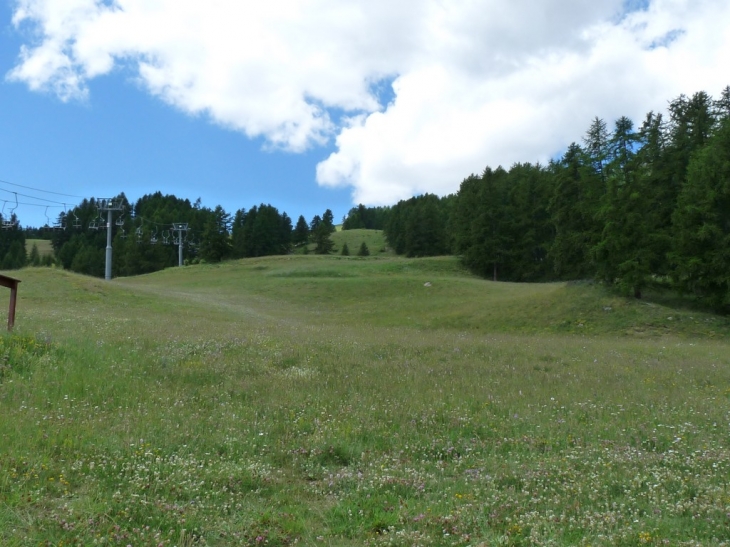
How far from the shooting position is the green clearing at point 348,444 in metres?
5.02

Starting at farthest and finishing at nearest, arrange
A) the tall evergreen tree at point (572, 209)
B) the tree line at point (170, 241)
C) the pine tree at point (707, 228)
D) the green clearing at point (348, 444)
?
the tree line at point (170, 241) < the tall evergreen tree at point (572, 209) < the pine tree at point (707, 228) < the green clearing at point (348, 444)

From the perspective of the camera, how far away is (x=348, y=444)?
7395 mm

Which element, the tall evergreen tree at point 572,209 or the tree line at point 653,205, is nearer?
the tree line at point 653,205

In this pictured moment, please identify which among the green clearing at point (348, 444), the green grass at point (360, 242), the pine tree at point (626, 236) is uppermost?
the green grass at point (360, 242)

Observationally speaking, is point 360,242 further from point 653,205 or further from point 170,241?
point 653,205

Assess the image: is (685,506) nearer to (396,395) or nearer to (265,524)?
(265,524)

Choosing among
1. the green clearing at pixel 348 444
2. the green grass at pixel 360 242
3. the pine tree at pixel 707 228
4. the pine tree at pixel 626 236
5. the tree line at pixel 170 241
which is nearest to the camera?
the green clearing at pixel 348 444

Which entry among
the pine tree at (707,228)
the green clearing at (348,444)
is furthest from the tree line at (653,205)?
the green clearing at (348,444)

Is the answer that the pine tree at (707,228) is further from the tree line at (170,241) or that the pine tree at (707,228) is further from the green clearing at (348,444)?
the tree line at (170,241)

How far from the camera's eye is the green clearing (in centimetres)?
502

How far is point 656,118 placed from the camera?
158ft

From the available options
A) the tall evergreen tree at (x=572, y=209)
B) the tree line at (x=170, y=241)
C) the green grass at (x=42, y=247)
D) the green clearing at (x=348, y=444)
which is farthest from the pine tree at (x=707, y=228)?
the green grass at (x=42, y=247)

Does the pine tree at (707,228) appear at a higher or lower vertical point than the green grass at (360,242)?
lower

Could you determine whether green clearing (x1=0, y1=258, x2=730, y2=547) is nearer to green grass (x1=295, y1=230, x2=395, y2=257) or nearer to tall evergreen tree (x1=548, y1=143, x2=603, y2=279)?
tall evergreen tree (x1=548, y1=143, x2=603, y2=279)
